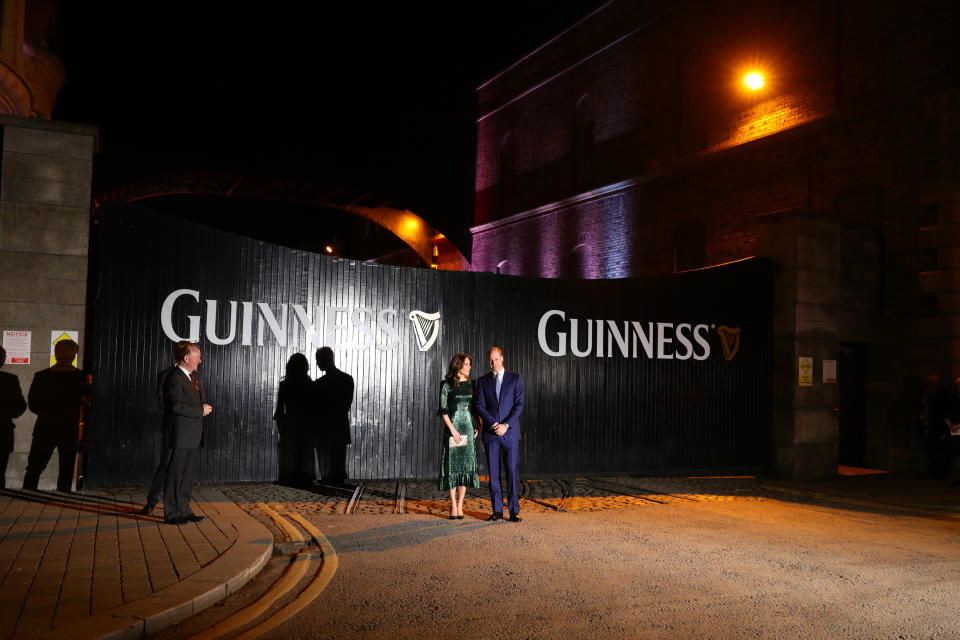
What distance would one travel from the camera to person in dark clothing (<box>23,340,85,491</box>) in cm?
1011

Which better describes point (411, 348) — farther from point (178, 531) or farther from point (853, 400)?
point (853, 400)

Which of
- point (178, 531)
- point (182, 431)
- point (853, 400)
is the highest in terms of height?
point (853, 400)

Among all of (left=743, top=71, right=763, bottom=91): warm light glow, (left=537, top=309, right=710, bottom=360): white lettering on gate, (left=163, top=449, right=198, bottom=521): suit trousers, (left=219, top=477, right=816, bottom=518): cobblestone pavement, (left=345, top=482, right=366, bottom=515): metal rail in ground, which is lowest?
(left=219, top=477, right=816, bottom=518): cobblestone pavement

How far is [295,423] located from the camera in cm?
1154

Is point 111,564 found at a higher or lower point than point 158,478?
lower

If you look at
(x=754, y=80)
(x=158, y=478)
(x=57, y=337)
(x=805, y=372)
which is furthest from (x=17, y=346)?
(x=754, y=80)

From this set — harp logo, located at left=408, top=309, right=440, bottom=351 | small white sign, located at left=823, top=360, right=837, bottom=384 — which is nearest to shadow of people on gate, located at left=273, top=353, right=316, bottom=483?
harp logo, located at left=408, top=309, right=440, bottom=351

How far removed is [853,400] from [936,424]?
7.21 feet

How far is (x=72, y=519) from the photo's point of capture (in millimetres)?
8094

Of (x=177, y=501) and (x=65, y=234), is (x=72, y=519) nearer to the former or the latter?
(x=177, y=501)

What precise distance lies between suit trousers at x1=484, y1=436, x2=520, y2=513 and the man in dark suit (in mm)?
2996

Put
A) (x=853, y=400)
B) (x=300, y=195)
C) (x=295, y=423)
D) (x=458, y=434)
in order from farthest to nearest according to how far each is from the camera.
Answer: (x=300, y=195) < (x=853, y=400) < (x=295, y=423) < (x=458, y=434)

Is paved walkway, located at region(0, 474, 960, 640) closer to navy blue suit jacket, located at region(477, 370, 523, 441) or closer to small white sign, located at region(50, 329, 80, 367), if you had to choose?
navy blue suit jacket, located at region(477, 370, 523, 441)

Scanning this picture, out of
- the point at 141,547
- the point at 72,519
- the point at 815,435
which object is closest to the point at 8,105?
the point at 72,519
